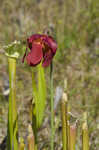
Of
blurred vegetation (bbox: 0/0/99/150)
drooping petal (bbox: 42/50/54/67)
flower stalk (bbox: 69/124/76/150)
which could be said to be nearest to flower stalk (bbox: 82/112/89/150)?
flower stalk (bbox: 69/124/76/150)

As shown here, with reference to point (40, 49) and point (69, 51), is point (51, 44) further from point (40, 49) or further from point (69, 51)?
point (69, 51)

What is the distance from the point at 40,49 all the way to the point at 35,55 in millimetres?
34

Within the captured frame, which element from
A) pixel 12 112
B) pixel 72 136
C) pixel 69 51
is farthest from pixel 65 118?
pixel 69 51

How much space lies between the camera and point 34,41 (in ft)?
3.85

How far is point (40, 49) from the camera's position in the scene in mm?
1167

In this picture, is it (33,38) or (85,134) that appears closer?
(85,134)

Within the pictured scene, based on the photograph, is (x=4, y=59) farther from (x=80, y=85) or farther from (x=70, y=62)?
(x=80, y=85)

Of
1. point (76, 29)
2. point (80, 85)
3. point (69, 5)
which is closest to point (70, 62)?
point (80, 85)

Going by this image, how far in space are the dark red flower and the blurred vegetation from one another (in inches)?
22.8

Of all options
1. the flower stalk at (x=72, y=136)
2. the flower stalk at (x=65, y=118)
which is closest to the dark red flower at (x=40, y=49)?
the flower stalk at (x=65, y=118)

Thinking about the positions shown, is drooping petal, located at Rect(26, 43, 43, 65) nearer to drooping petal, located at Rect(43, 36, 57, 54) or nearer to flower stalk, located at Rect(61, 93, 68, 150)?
drooping petal, located at Rect(43, 36, 57, 54)

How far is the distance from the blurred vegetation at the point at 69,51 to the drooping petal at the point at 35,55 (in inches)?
23.5

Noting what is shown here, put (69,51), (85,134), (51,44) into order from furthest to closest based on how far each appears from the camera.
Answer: (69,51), (51,44), (85,134)

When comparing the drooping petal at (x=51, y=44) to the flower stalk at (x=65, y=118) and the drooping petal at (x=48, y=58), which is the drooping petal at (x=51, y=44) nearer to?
the drooping petal at (x=48, y=58)
